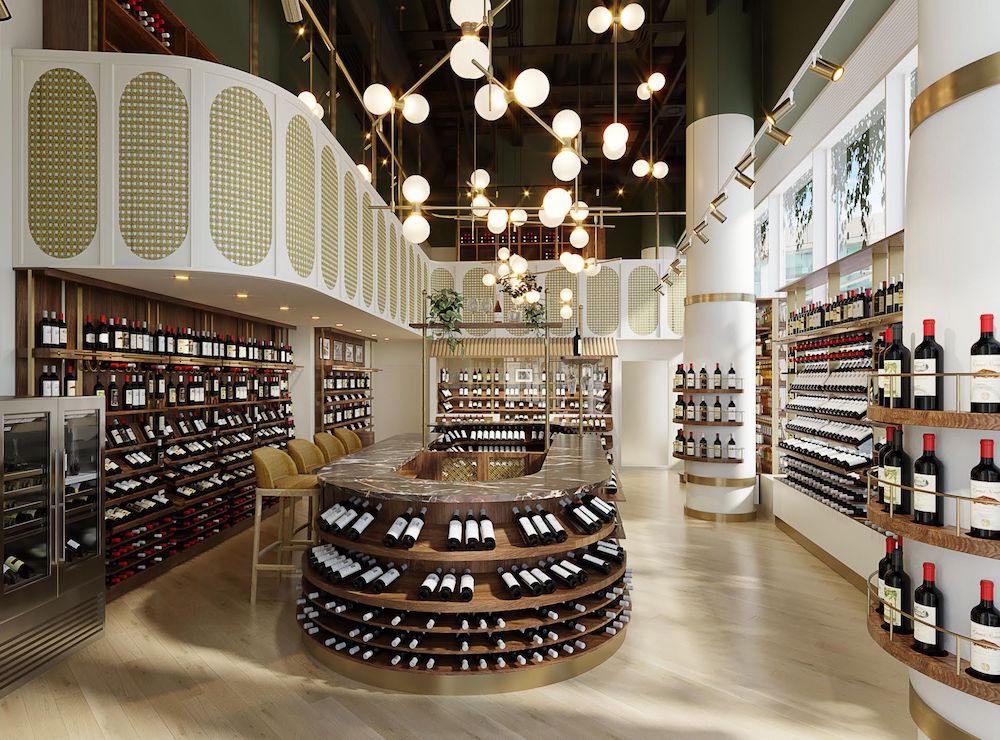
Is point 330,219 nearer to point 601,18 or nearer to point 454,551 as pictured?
point 601,18

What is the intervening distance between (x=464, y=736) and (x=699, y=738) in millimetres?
1076

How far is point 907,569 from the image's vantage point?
229cm

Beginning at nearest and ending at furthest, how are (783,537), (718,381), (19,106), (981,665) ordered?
(981,665), (19,106), (783,537), (718,381)

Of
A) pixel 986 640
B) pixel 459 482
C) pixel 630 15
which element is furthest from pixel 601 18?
pixel 986 640

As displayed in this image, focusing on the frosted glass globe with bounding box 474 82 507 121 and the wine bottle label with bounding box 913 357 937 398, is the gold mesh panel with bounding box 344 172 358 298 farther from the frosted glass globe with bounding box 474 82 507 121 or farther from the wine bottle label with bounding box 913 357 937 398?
the wine bottle label with bounding box 913 357 937 398

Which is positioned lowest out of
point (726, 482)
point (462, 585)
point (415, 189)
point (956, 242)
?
point (726, 482)

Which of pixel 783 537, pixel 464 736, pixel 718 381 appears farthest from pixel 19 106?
pixel 783 537

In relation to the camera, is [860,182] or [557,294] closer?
[860,182]

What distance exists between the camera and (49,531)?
3.49 meters

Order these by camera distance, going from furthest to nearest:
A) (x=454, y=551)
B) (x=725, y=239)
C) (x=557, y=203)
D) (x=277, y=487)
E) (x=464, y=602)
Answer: (x=725, y=239), (x=277, y=487), (x=557, y=203), (x=454, y=551), (x=464, y=602)

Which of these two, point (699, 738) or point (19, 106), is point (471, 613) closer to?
point (699, 738)

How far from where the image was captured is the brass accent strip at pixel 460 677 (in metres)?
3.16

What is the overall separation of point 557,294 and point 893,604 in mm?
8781

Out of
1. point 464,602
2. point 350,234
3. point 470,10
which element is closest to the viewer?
point 470,10
